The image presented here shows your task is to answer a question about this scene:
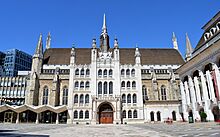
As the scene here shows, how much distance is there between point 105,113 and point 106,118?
117 cm

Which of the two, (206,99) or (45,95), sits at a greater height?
(45,95)

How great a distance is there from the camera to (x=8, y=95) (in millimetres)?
62281

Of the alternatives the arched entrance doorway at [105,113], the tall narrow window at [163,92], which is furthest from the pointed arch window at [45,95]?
the tall narrow window at [163,92]

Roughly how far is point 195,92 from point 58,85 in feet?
106

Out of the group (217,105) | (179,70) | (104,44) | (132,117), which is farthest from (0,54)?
(217,105)

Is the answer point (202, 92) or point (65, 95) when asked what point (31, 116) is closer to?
point (65, 95)

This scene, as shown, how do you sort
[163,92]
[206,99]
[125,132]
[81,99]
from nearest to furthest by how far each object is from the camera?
[125,132]
[206,99]
[81,99]
[163,92]

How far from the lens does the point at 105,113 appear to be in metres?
42.8

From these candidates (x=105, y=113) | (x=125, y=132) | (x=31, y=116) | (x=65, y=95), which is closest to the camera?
(x=125, y=132)

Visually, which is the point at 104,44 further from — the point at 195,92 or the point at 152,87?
the point at 195,92

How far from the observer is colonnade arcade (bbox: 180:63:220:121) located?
94.4ft

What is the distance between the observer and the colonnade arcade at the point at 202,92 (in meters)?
28.8

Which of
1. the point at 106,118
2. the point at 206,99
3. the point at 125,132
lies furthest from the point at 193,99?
the point at 125,132

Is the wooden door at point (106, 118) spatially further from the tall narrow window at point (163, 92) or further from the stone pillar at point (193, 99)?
the stone pillar at point (193, 99)
